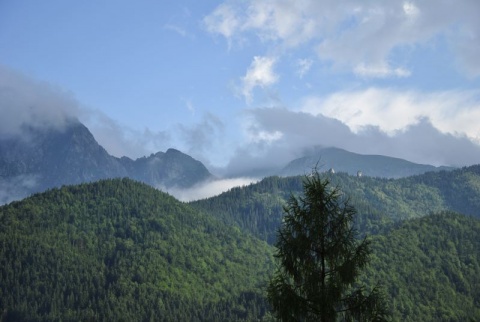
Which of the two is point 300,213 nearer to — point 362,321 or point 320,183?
point 320,183

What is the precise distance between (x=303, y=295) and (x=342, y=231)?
16.4ft

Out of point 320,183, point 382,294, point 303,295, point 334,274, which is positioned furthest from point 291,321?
point 320,183

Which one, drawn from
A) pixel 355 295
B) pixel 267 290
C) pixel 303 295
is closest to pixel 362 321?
pixel 355 295

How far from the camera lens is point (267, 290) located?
35.3 meters

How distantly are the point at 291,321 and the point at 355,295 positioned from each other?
457 centimetres

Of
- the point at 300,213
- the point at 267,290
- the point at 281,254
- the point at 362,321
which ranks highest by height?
the point at 300,213

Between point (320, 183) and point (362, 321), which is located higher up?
point (320, 183)

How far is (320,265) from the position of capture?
35438 millimetres

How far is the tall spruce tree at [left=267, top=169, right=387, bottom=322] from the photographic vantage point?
3384 centimetres

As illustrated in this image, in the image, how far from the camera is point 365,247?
35.1 metres

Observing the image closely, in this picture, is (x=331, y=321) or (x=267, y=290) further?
(x=267, y=290)

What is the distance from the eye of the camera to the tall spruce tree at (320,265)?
33.8m

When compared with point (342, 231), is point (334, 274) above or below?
below

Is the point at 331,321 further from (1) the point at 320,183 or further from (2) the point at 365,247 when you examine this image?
(1) the point at 320,183
